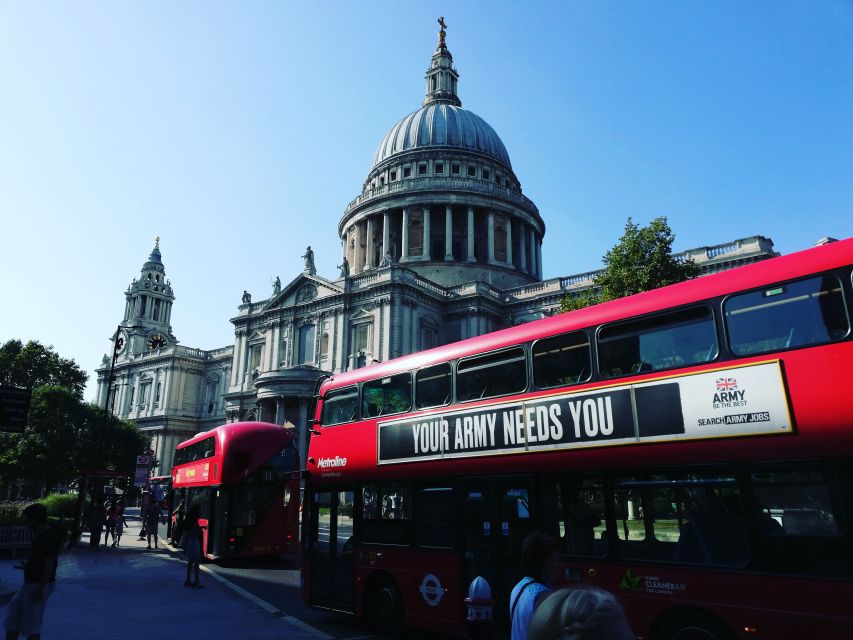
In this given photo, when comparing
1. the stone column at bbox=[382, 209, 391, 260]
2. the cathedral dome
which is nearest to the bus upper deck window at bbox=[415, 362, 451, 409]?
the stone column at bbox=[382, 209, 391, 260]

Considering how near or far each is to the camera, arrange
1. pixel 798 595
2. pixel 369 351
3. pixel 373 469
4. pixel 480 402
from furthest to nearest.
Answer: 1. pixel 369 351
2. pixel 373 469
3. pixel 480 402
4. pixel 798 595

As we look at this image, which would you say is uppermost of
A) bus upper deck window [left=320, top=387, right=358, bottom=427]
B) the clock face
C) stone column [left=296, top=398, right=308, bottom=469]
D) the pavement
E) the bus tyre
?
the clock face

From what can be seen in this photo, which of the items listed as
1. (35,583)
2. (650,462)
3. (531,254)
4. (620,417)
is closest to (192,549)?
(35,583)

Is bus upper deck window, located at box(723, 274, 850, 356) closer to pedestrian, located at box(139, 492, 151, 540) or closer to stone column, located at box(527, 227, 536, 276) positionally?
pedestrian, located at box(139, 492, 151, 540)

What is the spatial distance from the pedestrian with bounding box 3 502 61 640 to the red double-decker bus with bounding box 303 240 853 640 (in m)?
4.96

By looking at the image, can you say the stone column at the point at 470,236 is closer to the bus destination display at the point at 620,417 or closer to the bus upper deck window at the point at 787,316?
the bus destination display at the point at 620,417

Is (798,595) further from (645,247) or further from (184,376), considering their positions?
(184,376)

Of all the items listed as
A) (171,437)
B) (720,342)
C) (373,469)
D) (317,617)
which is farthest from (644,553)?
(171,437)

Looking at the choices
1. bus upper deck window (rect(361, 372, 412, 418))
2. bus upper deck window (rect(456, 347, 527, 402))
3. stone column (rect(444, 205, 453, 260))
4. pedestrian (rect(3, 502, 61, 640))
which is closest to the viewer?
pedestrian (rect(3, 502, 61, 640))

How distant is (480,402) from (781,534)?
4446 mm

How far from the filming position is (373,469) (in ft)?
36.2

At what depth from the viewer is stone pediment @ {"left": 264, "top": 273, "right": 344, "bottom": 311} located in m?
52.6

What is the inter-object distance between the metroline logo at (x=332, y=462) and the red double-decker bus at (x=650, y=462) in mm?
952

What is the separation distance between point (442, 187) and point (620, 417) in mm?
56872
